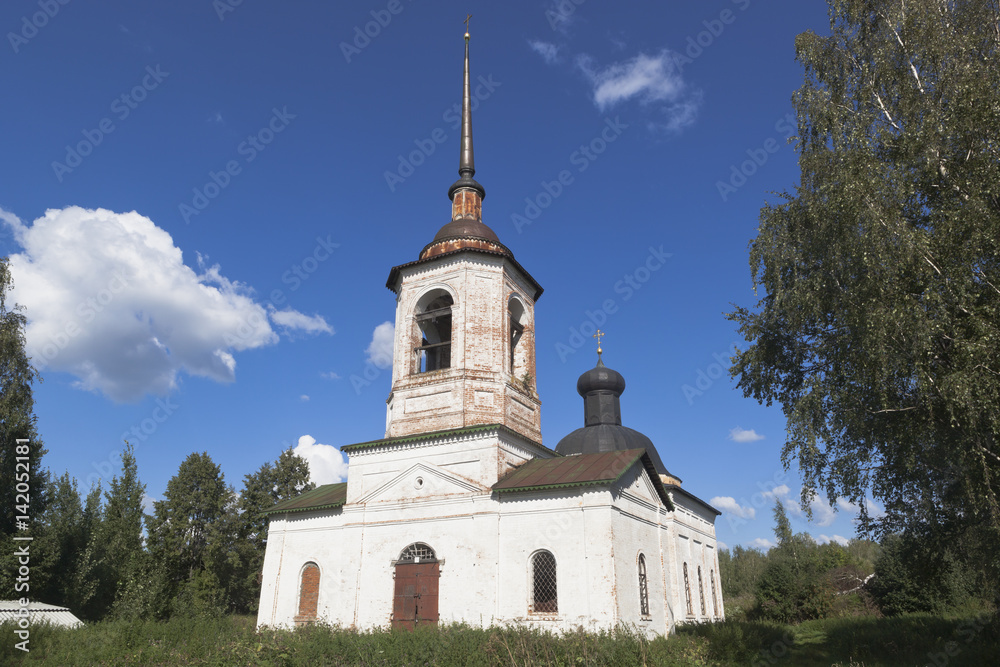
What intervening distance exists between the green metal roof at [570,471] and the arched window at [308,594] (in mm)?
5912

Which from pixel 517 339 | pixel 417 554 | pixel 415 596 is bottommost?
pixel 415 596

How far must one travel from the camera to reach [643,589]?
14.7 m

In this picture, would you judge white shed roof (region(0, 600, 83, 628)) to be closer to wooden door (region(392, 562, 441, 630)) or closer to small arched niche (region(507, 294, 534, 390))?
wooden door (region(392, 562, 441, 630))

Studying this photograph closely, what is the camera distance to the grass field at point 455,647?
1021 cm

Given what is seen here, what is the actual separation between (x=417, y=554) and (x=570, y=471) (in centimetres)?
426

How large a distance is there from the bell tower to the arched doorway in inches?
122

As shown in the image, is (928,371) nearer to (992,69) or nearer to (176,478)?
(992,69)

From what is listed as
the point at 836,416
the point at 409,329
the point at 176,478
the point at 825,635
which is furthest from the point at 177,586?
the point at 836,416

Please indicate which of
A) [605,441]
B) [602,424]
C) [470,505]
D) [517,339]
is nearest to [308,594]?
[470,505]

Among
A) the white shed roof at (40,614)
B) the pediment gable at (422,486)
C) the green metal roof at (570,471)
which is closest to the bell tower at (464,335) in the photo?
the pediment gable at (422,486)

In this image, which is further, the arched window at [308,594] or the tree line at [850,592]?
the tree line at [850,592]

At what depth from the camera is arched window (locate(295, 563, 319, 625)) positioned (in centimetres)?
1620

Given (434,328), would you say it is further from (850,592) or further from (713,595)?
(850,592)

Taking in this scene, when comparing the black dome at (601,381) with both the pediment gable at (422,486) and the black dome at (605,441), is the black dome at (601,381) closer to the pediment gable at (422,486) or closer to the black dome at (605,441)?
the black dome at (605,441)
